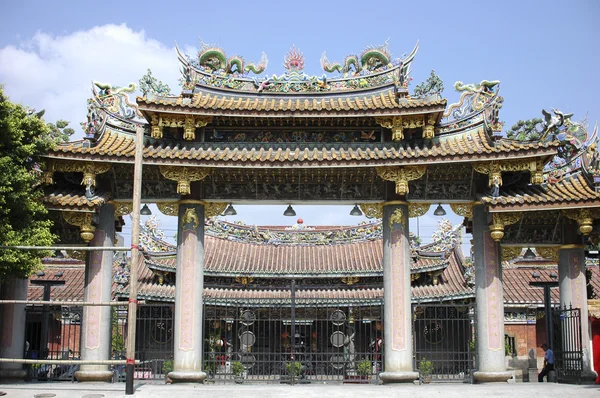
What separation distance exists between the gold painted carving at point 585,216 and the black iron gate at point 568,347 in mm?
1983

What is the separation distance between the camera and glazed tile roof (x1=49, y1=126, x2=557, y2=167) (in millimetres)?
15250

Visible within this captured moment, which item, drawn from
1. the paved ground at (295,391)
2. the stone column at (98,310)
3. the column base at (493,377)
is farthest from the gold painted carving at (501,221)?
the stone column at (98,310)

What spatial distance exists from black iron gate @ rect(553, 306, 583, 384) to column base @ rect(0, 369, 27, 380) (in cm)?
1279

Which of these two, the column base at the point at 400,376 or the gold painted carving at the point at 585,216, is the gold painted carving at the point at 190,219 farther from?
the gold painted carving at the point at 585,216

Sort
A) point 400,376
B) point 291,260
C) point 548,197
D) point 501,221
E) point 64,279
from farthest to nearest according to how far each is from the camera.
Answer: point 64,279 → point 291,260 → point 501,221 → point 400,376 → point 548,197

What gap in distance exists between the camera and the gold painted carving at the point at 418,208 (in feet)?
53.7

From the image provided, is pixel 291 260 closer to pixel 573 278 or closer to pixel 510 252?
pixel 510 252

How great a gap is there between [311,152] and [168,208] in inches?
148

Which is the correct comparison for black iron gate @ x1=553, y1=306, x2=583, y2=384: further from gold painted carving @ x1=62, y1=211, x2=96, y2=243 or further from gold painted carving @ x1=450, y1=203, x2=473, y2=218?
gold painted carving @ x1=62, y1=211, x2=96, y2=243

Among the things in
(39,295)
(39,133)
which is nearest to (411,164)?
(39,133)

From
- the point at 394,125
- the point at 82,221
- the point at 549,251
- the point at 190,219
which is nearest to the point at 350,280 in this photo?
the point at 549,251

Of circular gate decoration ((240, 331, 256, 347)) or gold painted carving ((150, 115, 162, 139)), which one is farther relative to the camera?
circular gate decoration ((240, 331, 256, 347))

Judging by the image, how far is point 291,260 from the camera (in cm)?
3200

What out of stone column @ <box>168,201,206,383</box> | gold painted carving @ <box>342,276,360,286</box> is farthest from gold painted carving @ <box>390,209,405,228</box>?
gold painted carving @ <box>342,276,360,286</box>
